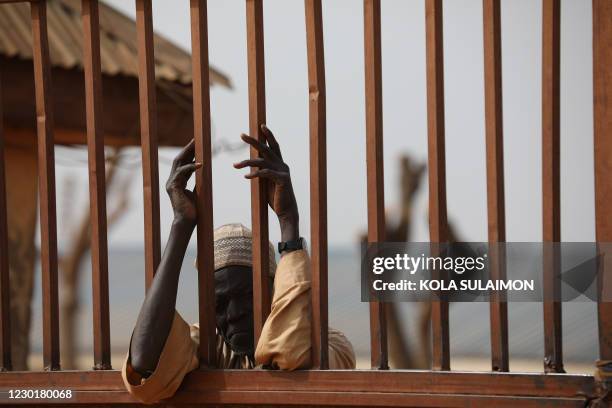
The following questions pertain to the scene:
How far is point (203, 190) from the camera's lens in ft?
7.98

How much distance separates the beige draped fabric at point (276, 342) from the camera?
233 centimetres

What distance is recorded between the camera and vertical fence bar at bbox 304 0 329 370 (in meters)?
2.34

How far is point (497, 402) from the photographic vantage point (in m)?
2.19

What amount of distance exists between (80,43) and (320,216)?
13.0 ft

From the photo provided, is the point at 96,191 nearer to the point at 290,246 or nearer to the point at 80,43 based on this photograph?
the point at 290,246

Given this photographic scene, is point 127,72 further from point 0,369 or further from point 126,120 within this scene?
point 0,369

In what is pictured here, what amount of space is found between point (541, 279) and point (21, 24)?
4217 millimetres

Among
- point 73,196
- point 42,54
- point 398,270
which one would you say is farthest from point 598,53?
point 73,196

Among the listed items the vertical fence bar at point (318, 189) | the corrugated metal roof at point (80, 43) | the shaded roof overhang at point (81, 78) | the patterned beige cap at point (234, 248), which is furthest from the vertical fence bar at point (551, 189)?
the corrugated metal roof at point (80, 43)

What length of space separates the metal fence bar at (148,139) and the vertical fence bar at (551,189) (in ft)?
3.21

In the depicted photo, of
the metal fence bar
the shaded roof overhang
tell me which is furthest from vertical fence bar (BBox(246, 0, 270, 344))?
the shaded roof overhang

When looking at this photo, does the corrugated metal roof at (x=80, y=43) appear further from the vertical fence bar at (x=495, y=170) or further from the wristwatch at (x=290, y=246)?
the vertical fence bar at (x=495, y=170)

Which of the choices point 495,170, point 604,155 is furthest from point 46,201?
point 604,155

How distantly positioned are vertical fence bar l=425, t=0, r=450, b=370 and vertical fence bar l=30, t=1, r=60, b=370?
3.30 ft
